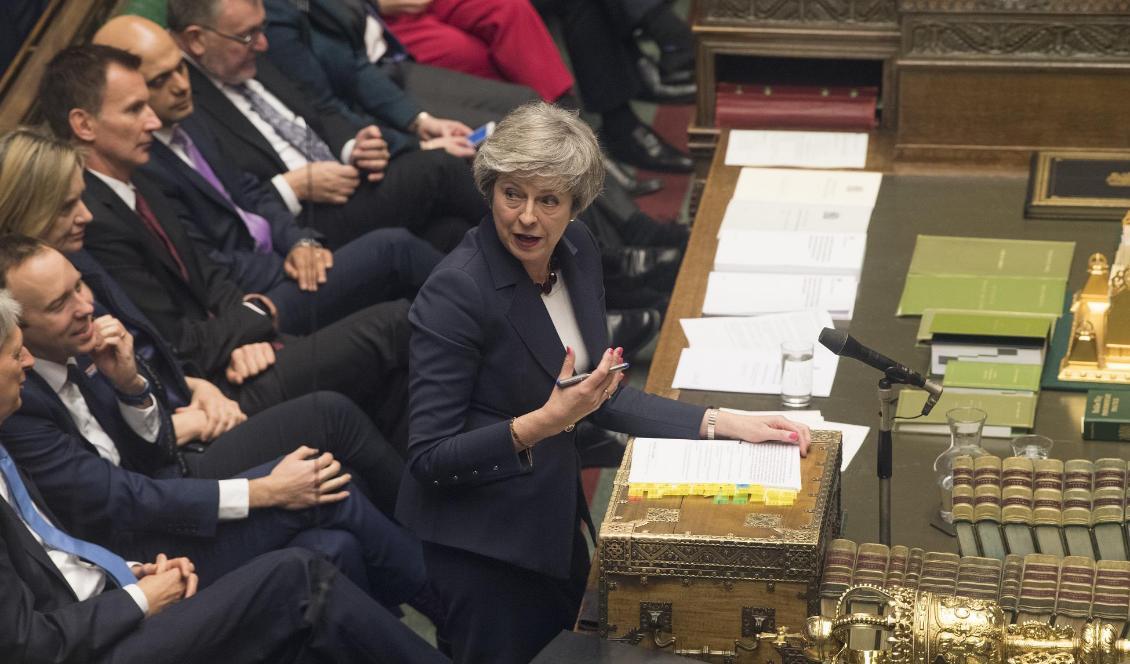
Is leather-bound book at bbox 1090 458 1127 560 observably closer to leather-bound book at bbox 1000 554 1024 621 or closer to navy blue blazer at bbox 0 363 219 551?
leather-bound book at bbox 1000 554 1024 621

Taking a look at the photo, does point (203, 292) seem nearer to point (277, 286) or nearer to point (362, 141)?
point (277, 286)

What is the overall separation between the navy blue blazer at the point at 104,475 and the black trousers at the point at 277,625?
31cm

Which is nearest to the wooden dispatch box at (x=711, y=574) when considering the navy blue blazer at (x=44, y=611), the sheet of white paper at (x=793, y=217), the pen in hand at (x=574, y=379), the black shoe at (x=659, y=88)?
the pen in hand at (x=574, y=379)

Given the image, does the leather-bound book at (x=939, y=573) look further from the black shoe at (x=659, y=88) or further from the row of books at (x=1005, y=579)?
the black shoe at (x=659, y=88)

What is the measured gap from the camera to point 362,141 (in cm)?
466

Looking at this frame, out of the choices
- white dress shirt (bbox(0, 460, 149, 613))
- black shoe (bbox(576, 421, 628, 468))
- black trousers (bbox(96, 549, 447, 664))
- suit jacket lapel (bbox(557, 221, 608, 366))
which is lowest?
black trousers (bbox(96, 549, 447, 664))

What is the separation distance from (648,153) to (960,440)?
3.29 metres

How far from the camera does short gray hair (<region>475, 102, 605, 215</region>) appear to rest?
2645 millimetres

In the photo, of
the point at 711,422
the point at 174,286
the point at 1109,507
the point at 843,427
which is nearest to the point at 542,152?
the point at 711,422

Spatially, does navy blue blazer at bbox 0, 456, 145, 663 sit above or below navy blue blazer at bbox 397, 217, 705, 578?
below

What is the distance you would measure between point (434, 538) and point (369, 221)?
209cm

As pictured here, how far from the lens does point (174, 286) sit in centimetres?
391

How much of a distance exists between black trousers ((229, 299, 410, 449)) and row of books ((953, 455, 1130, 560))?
63.9 inches

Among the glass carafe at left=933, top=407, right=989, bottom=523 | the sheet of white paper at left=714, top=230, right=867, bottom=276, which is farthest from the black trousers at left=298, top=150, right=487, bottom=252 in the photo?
the glass carafe at left=933, top=407, right=989, bottom=523
